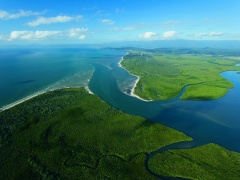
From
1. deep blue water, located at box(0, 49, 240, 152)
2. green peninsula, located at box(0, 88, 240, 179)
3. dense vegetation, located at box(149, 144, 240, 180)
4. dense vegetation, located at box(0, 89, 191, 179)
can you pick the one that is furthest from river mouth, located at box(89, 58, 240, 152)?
dense vegetation, located at box(0, 89, 191, 179)

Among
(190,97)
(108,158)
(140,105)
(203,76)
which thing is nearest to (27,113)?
(108,158)

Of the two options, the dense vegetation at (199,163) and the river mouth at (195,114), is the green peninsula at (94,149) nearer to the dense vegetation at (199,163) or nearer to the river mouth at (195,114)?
the dense vegetation at (199,163)

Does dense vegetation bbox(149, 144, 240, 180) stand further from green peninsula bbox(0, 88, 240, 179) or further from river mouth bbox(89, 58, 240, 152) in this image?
river mouth bbox(89, 58, 240, 152)

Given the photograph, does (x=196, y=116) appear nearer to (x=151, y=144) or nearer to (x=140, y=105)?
(x=140, y=105)

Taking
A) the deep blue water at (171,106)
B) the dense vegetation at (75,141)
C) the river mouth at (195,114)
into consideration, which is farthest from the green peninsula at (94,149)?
the deep blue water at (171,106)

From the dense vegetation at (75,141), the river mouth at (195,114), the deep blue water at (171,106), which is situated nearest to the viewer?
the dense vegetation at (75,141)

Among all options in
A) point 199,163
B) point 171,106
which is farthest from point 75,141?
point 171,106
